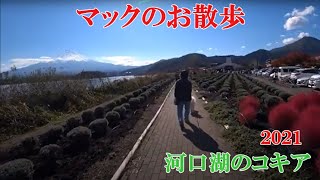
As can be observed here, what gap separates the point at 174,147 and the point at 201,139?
0.99 m

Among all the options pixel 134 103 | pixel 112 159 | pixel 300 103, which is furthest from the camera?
pixel 134 103

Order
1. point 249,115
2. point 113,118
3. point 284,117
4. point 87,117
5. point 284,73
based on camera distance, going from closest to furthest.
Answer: point 284,117 → point 249,115 → point 113,118 → point 87,117 → point 284,73

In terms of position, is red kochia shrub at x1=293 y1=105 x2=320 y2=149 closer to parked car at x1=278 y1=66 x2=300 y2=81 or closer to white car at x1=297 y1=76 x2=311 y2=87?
white car at x1=297 y1=76 x2=311 y2=87

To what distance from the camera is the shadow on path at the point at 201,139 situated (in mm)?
7457

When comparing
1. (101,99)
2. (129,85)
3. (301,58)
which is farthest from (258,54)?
(101,99)

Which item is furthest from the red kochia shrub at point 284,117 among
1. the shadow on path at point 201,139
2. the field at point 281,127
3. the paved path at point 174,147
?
the shadow on path at point 201,139

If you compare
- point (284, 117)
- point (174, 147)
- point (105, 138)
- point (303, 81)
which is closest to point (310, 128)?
point (284, 117)

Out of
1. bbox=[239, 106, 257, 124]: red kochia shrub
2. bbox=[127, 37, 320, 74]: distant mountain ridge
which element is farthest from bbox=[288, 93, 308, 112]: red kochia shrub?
bbox=[127, 37, 320, 74]: distant mountain ridge

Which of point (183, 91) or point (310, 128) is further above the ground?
point (183, 91)

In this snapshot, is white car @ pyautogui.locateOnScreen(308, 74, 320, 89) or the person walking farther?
white car @ pyautogui.locateOnScreen(308, 74, 320, 89)

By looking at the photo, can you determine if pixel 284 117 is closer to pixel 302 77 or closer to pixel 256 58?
pixel 302 77

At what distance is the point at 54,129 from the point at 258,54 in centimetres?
15682

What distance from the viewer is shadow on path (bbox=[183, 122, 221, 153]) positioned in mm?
7457

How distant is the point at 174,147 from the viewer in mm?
7648
